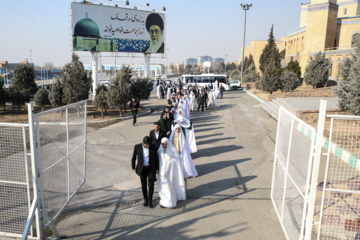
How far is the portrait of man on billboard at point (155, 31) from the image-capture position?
106ft

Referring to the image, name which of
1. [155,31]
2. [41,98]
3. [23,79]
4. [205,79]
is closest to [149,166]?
[41,98]

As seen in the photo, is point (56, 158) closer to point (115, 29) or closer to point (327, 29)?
point (115, 29)

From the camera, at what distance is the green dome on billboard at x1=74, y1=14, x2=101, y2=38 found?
28.0 m

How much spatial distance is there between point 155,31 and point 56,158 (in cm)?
2936

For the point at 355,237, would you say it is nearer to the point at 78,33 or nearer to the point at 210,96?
the point at 210,96

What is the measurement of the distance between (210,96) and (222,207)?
634 inches

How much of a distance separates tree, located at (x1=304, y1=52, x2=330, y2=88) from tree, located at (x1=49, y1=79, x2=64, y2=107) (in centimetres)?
2206

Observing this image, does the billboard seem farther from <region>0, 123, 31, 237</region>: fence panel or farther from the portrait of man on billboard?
<region>0, 123, 31, 237</region>: fence panel

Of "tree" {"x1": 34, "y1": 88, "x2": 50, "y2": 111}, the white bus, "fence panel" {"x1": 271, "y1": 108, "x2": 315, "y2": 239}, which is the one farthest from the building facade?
"fence panel" {"x1": 271, "y1": 108, "x2": 315, "y2": 239}

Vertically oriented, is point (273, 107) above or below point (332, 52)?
below

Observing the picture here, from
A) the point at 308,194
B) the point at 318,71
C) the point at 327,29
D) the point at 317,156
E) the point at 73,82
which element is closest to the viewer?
the point at 317,156

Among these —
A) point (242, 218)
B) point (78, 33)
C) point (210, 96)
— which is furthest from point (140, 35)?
point (242, 218)

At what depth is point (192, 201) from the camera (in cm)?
620

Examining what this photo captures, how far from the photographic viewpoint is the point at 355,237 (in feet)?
14.4
